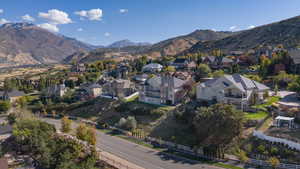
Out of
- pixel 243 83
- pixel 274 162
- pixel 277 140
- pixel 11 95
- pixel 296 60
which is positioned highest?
pixel 296 60

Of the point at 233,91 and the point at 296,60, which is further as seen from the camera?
the point at 296,60

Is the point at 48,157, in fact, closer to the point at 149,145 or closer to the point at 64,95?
the point at 149,145

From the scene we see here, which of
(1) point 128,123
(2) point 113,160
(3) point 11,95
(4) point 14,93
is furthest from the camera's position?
(4) point 14,93

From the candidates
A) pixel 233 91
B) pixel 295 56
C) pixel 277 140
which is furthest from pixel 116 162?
pixel 295 56

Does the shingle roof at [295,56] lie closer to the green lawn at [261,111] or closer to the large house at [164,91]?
the green lawn at [261,111]

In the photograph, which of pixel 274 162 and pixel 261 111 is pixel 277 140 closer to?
pixel 274 162

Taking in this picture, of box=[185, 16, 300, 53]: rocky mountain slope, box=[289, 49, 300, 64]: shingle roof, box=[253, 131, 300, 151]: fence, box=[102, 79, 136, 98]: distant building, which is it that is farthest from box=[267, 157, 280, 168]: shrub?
box=[185, 16, 300, 53]: rocky mountain slope

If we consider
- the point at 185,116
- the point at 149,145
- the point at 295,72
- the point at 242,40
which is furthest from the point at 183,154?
the point at 242,40
